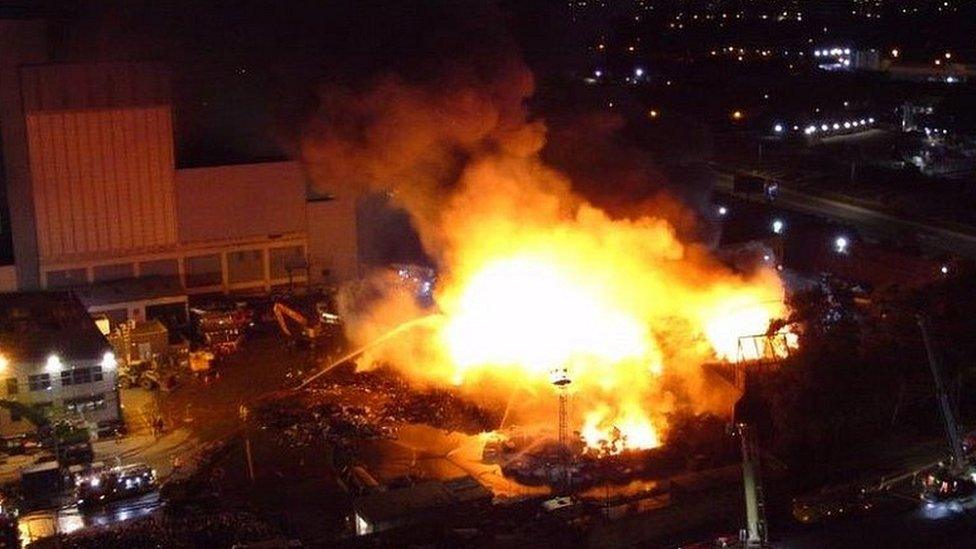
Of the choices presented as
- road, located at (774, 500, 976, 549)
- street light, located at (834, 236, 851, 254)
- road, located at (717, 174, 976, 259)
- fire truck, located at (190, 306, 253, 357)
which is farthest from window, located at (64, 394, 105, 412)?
road, located at (717, 174, 976, 259)

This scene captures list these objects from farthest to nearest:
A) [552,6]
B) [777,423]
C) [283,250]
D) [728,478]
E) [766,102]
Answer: [766,102] < [552,6] < [283,250] < [777,423] < [728,478]

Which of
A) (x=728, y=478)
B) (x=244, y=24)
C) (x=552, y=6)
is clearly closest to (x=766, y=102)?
(x=552, y=6)

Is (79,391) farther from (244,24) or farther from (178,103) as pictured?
(244,24)

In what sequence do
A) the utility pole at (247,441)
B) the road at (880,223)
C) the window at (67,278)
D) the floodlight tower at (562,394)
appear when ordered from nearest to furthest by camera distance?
the utility pole at (247,441)
the floodlight tower at (562,394)
the window at (67,278)
the road at (880,223)

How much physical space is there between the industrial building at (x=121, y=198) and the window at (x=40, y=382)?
11.7 ft

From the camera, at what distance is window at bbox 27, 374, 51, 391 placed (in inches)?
633

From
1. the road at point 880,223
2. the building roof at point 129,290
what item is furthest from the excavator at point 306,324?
the road at point 880,223

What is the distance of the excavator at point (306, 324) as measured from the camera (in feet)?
63.8

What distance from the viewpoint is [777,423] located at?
1530cm

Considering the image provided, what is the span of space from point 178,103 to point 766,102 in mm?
26032

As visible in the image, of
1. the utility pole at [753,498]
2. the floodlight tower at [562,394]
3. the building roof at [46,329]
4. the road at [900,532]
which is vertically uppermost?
the building roof at [46,329]

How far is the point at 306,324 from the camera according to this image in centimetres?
1998

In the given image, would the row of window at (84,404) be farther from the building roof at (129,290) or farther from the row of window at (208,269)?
the row of window at (208,269)

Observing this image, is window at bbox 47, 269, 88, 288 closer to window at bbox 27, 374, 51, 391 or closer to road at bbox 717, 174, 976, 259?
window at bbox 27, 374, 51, 391
